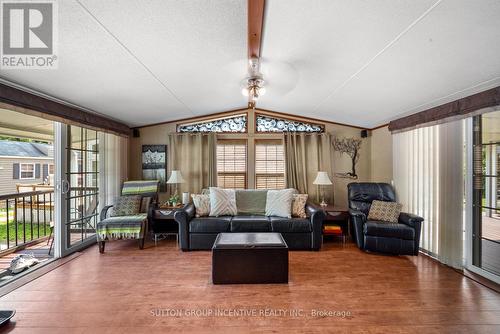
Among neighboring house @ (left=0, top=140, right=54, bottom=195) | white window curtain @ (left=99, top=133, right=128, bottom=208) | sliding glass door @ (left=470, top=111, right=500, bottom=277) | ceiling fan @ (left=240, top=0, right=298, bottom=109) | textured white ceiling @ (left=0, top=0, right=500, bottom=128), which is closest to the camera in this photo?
textured white ceiling @ (left=0, top=0, right=500, bottom=128)

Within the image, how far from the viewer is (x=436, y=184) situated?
3.12 metres

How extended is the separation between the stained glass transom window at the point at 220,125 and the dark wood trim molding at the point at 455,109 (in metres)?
2.83

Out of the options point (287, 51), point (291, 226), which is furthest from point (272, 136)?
point (287, 51)

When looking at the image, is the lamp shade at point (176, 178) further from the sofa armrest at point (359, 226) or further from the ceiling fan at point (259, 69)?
the sofa armrest at point (359, 226)

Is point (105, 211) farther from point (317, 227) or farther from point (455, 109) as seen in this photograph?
point (455, 109)

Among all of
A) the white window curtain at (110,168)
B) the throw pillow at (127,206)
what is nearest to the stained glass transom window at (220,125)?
the white window curtain at (110,168)

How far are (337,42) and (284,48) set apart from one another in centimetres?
48

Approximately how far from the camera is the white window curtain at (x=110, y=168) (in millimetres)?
3994

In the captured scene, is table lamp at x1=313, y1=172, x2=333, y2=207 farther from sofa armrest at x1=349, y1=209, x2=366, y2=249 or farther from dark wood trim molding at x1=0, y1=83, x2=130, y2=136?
dark wood trim molding at x1=0, y1=83, x2=130, y2=136

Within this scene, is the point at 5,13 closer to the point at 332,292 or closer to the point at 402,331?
the point at 332,292

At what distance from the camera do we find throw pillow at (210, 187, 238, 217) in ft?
12.5

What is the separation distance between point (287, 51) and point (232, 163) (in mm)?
2835

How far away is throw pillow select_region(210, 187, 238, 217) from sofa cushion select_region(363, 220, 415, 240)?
2.09 m

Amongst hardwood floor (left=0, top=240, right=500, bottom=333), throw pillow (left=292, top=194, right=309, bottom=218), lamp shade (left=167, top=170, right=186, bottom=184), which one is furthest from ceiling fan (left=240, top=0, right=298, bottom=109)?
hardwood floor (left=0, top=240, right=500, bottom=333)
